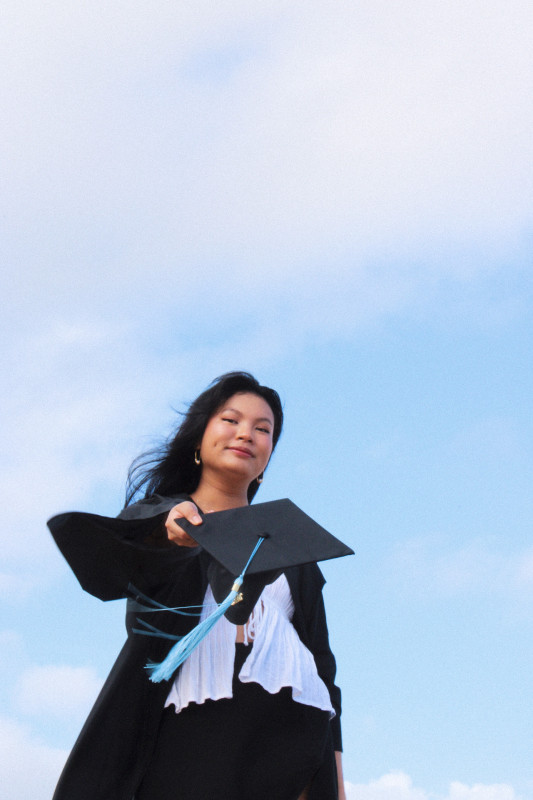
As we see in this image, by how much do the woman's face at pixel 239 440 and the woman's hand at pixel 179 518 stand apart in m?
0.65

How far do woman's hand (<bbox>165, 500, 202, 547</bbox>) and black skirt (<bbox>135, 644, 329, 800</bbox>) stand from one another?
0.50 meters

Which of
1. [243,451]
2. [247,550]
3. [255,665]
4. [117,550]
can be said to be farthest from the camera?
[243,451]

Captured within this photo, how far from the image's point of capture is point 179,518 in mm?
3025

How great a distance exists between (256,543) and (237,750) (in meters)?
0.71

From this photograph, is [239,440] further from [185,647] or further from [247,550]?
[185,647]

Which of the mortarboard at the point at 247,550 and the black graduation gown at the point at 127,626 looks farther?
the black graduation gown at the point at 127,626

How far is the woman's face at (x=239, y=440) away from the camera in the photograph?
3705 mm

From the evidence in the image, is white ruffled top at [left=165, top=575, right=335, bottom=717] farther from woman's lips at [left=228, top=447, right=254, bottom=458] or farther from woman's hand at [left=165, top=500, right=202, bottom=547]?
woman's lips at [left=228, top=447, right=254, bottom=458]

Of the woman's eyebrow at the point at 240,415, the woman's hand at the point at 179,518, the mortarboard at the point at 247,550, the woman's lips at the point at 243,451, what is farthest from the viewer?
the woman's eyebrow at the point at 240,415

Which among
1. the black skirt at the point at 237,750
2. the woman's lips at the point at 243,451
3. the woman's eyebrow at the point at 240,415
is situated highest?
the woman's eyebrow at the point at 240,415

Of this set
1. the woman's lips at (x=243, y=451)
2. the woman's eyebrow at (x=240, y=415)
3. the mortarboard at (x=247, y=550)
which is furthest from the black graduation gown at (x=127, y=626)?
the woman's eyebrow at (x=240, y=415)

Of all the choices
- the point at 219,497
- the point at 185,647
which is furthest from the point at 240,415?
the point at 185,647

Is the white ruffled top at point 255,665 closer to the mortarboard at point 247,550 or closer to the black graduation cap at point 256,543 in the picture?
the mortarboard at point 247,550

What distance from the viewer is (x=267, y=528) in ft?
9.91
